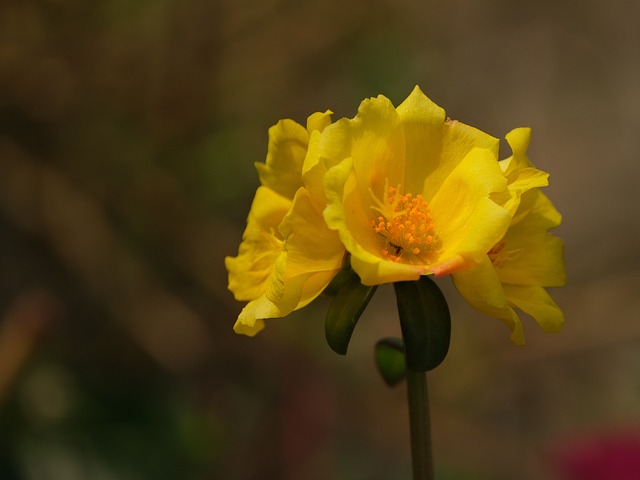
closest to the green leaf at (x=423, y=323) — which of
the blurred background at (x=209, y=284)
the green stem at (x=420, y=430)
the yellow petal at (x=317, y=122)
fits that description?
the green stem at (x=420, y=430)

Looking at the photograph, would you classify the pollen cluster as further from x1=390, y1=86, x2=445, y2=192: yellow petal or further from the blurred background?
the blurred background

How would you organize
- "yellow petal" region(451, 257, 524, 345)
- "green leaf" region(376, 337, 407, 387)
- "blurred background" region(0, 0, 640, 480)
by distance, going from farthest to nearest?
1. "blurred background" region(0, 0, 640, 480)
2. "green leaf" region(376, 337, 407, 387)
3. "yellow petal" region(451, 257, 524, 345)

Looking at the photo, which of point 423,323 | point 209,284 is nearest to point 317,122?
point 423,323

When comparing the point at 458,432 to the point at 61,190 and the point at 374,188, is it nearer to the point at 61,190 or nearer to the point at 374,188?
the point at 61,190

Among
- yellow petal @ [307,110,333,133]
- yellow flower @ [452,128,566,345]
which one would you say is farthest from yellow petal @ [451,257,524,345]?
yellow petal @ [307,110,333,133]

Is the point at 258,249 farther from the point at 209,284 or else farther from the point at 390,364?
the point at 209,284
